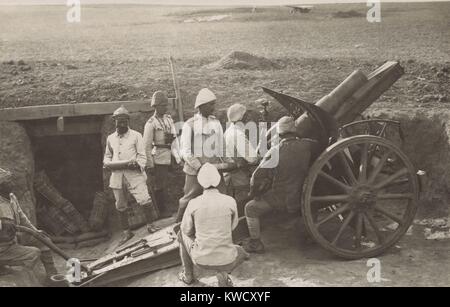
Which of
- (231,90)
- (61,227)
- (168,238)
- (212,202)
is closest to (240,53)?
(231,90)

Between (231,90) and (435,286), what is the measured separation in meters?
5.44

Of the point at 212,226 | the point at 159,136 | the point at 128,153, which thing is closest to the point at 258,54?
the point at 159,136

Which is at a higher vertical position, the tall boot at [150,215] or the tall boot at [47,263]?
the tall boot at [150,215]

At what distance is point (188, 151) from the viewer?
6008 mm

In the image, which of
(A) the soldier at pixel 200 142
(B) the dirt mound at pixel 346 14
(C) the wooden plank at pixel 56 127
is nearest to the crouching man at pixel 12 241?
(A) the soldier at pixel 200 142

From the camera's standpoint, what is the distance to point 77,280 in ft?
19.6

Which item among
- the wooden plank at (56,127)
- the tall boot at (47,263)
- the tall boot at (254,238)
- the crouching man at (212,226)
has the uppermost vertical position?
the wooden plank at (56,127)

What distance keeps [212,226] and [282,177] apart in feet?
4.13

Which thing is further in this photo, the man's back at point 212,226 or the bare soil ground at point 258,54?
the bare soil ground at point 258,54

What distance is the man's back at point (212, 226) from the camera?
4680mm

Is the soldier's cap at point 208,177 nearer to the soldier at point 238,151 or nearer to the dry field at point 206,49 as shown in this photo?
the soldier at point 238,151

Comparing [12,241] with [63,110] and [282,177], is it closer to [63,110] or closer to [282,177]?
[282,177]

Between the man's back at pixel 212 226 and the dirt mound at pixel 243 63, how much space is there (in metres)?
6.60

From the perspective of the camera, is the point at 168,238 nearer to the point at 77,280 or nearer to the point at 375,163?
the point at 77,280
